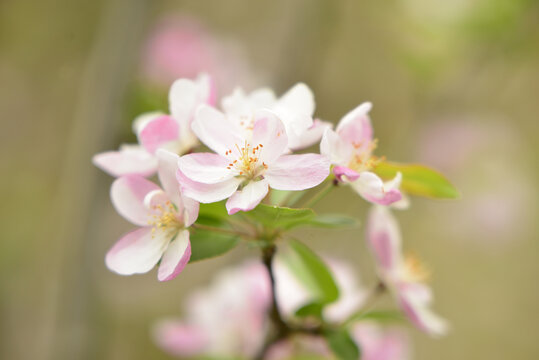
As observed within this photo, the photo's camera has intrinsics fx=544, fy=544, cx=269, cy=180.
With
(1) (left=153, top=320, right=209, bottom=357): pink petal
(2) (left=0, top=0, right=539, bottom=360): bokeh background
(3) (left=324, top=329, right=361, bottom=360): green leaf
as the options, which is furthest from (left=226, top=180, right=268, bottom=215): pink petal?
(2) (left=0, top=0, right=539, bottom=360): bokeh background

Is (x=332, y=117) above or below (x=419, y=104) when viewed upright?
below

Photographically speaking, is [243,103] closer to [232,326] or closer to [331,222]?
[331,222]

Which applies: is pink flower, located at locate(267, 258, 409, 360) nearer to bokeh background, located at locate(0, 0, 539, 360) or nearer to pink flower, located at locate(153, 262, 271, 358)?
pink flower, located at locate(153, 262, 271, 358)

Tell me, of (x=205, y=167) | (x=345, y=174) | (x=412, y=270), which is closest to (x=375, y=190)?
(x=345, y=174)

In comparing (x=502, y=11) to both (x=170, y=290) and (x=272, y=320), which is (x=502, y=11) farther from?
(x=170, y=290)

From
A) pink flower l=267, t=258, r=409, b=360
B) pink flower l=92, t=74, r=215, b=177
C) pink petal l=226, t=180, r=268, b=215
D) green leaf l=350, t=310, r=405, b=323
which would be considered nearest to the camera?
pink petal l=226, t=180, r=268, b=215

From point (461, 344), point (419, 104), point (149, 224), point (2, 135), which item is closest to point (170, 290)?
point (2, 135)

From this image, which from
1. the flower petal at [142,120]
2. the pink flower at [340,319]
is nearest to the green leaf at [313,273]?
the pink flower at [340,319]
